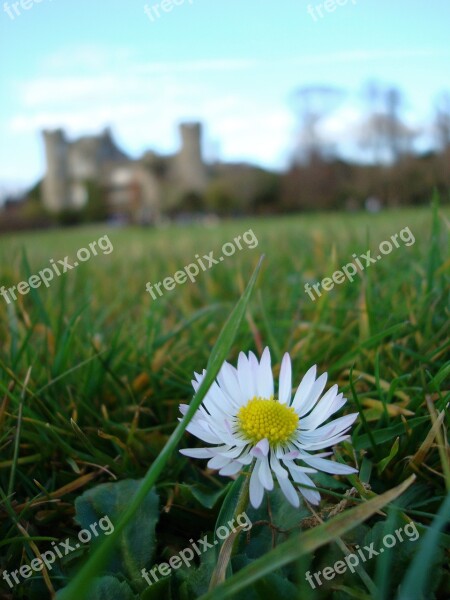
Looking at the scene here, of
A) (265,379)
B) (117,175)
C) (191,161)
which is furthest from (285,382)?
(117,175)

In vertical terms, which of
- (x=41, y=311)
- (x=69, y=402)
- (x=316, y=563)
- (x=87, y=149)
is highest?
(x=87, y=149)

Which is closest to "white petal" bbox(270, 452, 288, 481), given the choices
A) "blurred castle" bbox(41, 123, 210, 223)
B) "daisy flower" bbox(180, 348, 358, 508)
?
"daisy flower" bbox(180, 348, 358, 508)

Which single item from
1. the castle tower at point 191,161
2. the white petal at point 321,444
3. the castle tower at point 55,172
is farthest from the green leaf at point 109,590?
the castle tower at point 55,172

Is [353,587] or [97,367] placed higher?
[97,367]

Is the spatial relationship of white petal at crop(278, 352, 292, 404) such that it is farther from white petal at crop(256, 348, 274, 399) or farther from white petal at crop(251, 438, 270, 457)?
white petal at crop(251, 438, 270, 457)

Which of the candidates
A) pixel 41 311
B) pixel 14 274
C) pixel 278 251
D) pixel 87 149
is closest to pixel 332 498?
pixel 41 311

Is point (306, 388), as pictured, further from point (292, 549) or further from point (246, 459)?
point (292, 549)

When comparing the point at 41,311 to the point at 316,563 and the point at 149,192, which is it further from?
the point at 149,192
